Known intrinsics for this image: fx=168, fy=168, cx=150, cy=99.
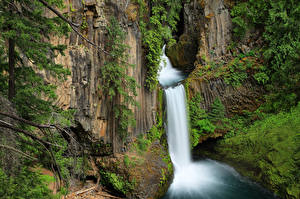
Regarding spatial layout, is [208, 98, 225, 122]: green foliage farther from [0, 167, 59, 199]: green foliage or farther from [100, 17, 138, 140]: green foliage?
[0, 167, 59, 199]: green foliage

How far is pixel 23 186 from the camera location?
183 centimetres

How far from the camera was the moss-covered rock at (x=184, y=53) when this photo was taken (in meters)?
13.3

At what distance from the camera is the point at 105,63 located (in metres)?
5.71

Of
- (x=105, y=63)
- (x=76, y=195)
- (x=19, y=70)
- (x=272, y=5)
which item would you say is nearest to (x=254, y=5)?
(x=272, y=5)

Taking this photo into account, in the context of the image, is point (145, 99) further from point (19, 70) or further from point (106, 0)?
point (19, 70)

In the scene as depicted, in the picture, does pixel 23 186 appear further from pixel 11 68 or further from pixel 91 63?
pixel 91 63

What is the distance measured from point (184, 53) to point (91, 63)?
9951mm

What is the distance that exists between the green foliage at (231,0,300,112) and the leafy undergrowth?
3.73 feet

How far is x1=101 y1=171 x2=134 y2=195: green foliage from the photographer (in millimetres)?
5703

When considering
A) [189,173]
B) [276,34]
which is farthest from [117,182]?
[276,34]

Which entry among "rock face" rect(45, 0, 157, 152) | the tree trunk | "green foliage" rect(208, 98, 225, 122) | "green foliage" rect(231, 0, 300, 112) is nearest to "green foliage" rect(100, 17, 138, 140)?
"rock face" rect(45, 0, 157, 152)

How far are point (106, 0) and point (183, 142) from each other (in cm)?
761

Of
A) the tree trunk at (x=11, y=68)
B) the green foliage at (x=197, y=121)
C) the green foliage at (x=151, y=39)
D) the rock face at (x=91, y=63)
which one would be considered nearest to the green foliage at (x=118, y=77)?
the rock face at (x=91, y=63)

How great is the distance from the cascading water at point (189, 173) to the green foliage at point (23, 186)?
5.48 meters
